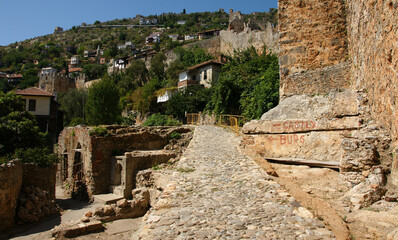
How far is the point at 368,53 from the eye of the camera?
20.4 ft

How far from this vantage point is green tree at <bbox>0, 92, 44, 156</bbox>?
1562 centimetres

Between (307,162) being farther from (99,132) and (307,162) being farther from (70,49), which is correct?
(70,49)

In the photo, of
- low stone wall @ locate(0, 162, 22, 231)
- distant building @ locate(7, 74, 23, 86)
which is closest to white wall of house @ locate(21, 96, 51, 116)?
low stone wall @ locate(0, 162, 22, 231)

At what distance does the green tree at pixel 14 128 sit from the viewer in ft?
51.3

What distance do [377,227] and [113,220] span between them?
9495 millimetres

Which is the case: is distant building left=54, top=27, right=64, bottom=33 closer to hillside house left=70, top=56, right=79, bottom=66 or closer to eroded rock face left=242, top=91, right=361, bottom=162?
hillside house left=70, top=56, right=79, bottom=66

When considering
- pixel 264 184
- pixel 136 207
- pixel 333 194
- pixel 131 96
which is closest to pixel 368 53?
pixel 333 194

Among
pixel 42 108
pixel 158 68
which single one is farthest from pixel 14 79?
pixel 42 108

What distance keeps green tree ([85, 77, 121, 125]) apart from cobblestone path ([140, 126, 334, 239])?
978 inches

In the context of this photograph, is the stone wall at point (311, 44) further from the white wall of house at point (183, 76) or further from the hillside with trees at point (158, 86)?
the white wall of house at point (183, 76)

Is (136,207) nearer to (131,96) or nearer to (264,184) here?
(264,184)

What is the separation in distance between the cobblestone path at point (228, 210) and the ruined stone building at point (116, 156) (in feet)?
26.1

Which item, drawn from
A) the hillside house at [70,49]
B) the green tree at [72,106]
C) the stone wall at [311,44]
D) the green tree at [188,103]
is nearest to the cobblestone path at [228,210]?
the stone wall at [311,44]

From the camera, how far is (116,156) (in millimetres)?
15844
